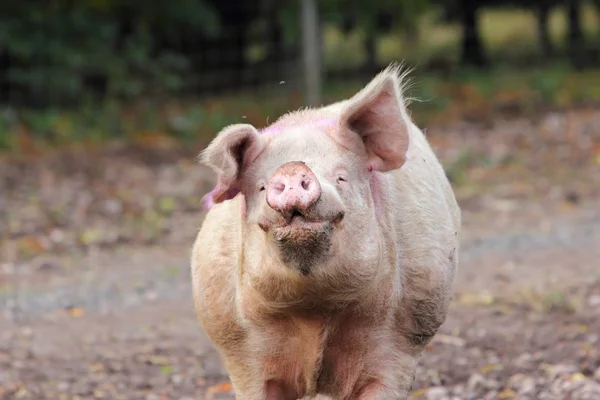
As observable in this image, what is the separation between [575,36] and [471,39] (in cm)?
161

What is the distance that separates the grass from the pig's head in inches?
286

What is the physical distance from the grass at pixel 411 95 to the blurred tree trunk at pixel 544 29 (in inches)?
8.5

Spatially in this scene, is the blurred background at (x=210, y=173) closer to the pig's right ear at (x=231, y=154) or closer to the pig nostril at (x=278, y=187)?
the pig's right ear at (x=231, y=154)

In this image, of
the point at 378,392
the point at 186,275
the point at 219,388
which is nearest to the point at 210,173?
the point at 186,275

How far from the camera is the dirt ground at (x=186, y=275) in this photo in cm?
571

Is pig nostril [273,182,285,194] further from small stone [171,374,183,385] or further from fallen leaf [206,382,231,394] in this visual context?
small stone [171,374,183,385]

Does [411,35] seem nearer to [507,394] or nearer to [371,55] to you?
[371,55]

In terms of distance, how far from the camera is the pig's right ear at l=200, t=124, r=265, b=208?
3.54 m

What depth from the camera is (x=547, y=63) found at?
55.3 feet

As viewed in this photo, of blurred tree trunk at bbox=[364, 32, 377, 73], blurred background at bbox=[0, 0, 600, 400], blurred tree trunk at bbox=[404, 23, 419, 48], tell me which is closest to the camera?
blurred background at bbox=[0, 0, 600, 400]

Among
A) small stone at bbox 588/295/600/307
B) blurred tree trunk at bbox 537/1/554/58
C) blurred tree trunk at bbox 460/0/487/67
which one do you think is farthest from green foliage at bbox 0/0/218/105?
small stone at bbox 588/295/600/307

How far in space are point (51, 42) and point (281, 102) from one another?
9.51 feet

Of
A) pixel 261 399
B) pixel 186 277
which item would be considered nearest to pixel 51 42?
pixel 186 277

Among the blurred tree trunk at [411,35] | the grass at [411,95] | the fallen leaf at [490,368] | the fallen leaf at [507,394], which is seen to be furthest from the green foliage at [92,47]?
the fallen leaf at [507,394]
